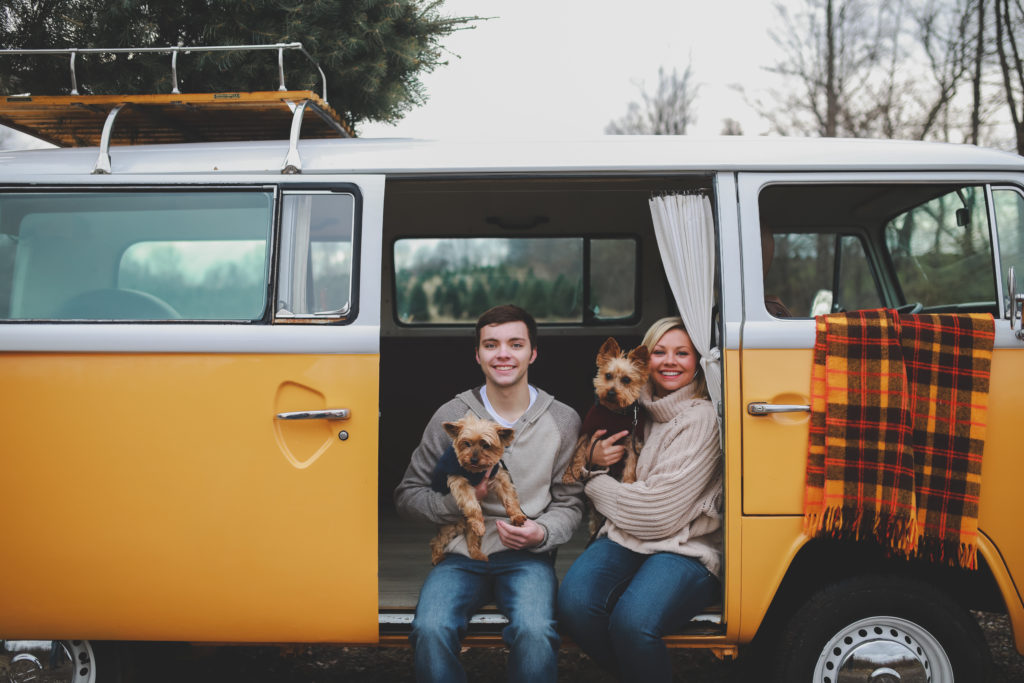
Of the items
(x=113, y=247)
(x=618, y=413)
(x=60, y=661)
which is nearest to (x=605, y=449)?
(x=618, y=413)

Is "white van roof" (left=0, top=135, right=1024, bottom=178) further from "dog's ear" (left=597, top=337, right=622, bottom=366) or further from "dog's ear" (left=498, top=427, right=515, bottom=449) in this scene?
"dog's ear" (left=498, top=427, right=515, bottom=449)

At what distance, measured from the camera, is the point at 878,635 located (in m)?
3.10

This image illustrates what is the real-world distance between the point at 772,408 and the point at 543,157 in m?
1.39

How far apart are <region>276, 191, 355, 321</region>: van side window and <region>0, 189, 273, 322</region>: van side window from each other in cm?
10

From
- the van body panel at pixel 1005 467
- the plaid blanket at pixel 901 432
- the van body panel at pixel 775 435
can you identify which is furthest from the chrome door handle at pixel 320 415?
the van body panel at pixel 1005 467

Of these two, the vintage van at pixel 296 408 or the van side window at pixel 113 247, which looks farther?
the van side window at pixel 113 247


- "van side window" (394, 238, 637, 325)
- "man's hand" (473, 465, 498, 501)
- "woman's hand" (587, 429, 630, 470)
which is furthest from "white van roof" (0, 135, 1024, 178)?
"van side window" (394, 238, 637, 325)

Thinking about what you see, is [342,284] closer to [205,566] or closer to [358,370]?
[358,370]

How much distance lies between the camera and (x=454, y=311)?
583 cm

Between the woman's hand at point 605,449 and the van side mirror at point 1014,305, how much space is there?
5.25ft

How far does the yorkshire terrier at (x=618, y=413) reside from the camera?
11.2ft

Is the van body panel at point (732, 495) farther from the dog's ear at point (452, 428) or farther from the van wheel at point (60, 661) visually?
the van wheel at point (60, 661)

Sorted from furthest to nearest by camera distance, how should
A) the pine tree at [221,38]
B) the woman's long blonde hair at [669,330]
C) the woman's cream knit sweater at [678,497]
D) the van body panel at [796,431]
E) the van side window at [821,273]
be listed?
the van side window at [821,273] → the pine tree at [221,38] → the woman's long blonde hair at [669,330] → the woman's cream knit sweater at [678,497] → the van body panel at [796,431]

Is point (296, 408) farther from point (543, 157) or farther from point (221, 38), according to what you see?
point (221, 38)
